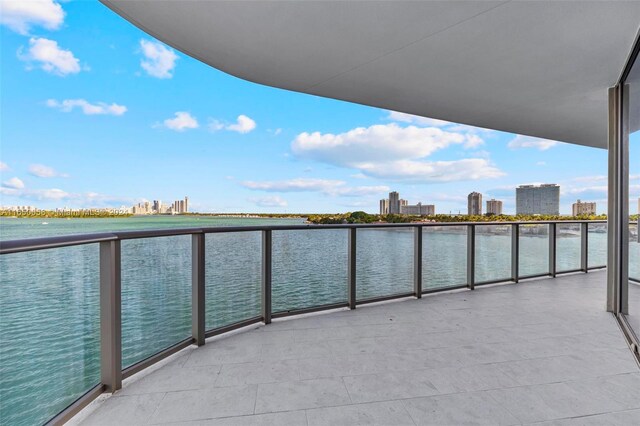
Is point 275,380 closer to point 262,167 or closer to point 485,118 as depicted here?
point 485,118

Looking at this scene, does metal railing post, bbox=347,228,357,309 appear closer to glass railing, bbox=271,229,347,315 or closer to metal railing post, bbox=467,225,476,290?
glass railing, bbox=271,229,347,315

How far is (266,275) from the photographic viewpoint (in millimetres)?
3236

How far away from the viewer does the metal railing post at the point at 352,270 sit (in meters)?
3.81

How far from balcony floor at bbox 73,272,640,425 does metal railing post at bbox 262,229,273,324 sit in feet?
0.48

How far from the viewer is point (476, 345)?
8.95ft

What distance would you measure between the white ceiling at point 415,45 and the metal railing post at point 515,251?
203 centimetres

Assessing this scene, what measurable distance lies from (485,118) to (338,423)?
15.8 ft

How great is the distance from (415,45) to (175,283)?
3.04 meters

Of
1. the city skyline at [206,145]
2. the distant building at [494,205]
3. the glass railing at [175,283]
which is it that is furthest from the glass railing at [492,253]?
the city skyline at [206,145]

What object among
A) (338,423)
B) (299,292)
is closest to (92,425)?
(338,423)

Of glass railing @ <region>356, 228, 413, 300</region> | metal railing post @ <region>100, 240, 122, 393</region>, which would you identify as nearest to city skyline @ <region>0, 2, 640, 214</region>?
glass railing @ <region>356, 228, 413, 300</region>

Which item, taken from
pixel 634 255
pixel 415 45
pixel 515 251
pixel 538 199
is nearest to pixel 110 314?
pixel 415 45

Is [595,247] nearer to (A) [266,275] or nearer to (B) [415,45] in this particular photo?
(B) [415,45]

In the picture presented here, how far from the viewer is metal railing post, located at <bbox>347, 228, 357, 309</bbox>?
3.81 metres
